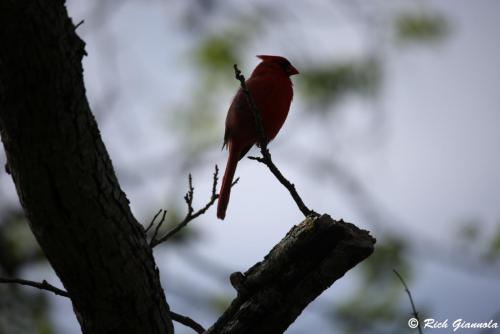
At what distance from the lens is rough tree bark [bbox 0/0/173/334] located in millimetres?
1875

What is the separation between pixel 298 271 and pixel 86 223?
2.58ft

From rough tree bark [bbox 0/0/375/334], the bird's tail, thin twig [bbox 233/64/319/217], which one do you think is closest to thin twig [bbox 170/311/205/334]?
rough tree bark [bbox 0/0/375/334]

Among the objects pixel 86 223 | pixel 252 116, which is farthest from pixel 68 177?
pixel 252 116

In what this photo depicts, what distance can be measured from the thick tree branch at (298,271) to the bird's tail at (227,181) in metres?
1.10

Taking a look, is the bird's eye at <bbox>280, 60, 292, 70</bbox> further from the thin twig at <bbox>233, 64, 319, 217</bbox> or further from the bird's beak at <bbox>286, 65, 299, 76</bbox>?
the thin twig at <bbox>233, 64, 319, 217</bbox>

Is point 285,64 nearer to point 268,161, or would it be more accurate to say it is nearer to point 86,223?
point 268,161

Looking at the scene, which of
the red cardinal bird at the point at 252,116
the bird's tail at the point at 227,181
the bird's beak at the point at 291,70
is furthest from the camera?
the bird's beak at the point at 291,70

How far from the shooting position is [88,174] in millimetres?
2008

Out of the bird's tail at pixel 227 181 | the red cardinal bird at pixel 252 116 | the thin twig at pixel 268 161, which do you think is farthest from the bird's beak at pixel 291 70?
the thin twig at pixel 268 161

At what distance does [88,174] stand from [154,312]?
0.58 meters

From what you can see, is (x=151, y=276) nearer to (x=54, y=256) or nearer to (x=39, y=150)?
(x=54, y=256)

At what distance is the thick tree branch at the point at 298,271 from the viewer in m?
2.20

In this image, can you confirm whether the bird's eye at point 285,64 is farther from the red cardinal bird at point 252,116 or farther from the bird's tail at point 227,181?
the bird's tail at point 227,181

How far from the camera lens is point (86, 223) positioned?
6.61ft
